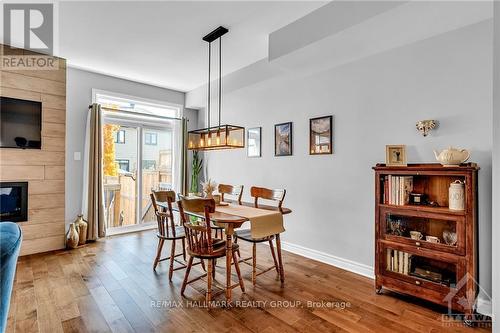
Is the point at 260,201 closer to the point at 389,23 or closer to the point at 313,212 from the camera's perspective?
the point at 313,212

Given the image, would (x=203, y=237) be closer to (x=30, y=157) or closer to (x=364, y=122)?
(x=364, y=122)

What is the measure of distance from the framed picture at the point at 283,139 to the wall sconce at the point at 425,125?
1.65 m

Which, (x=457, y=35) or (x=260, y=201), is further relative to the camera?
(x=260, y=201)

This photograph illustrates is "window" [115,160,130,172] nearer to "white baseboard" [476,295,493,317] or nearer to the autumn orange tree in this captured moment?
the autumn orange tree

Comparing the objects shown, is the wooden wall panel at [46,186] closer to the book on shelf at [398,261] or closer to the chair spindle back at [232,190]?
the chair spindle back at [232,190]

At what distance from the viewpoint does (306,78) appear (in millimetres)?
3660

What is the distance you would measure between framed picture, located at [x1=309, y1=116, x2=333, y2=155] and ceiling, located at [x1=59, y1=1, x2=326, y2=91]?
1225 mm

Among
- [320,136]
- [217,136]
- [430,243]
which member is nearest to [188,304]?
[217,136]

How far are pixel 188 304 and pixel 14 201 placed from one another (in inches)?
116

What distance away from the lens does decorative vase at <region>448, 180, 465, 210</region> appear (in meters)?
2.19

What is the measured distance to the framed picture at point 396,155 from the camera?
8.30 ft

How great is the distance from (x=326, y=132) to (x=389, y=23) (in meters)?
1.39

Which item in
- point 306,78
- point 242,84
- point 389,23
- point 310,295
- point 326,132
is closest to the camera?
point 389,23

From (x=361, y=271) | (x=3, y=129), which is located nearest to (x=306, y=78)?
(x=361, y=271)
